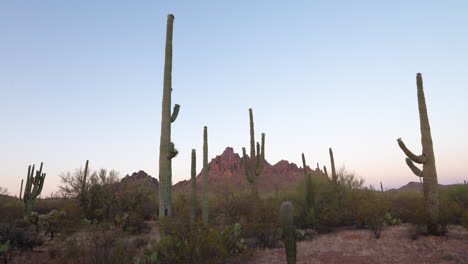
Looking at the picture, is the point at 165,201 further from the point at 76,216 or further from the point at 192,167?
the point at 76,216

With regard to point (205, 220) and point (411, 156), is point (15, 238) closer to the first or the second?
point (205, 220)

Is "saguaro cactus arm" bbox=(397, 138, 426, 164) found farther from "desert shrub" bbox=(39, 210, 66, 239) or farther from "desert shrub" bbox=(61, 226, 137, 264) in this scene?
"desert shrub" bbox=(39, 210, 66, 239)

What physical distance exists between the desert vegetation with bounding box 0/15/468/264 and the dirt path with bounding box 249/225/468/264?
0.13 metres

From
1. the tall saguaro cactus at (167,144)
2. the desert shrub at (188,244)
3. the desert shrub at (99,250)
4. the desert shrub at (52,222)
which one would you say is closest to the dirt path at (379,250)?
the desert shrub at (188,244)

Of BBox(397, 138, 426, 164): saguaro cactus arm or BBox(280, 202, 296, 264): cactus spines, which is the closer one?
BBox(280, 202, 296, 264): cactus spines

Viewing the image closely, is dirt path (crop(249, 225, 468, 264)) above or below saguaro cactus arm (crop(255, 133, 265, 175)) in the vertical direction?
below

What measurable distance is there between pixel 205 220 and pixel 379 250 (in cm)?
703

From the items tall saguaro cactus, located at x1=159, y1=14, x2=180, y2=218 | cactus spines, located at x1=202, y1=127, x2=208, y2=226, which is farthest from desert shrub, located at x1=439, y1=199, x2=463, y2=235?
cactus spines, located at x1=202, y1=127, x2=208, y2=226

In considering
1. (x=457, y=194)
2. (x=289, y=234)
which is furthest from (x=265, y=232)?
(x=457, y=194)

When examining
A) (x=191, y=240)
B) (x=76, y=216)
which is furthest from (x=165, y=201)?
(x=76, y=216)

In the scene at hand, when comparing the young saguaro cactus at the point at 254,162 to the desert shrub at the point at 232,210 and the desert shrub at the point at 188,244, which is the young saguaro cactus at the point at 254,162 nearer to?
the desert shrub at the point at 232,210

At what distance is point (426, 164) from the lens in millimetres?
11078

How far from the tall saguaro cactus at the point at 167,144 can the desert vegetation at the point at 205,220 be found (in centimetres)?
3

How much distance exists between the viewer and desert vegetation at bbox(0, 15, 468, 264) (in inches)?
259
